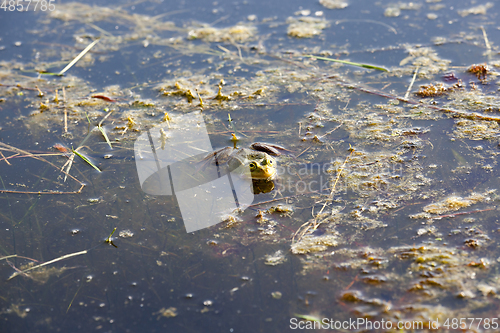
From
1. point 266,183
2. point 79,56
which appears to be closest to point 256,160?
point 266,183

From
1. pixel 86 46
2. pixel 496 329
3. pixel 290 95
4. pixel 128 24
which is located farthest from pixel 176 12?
pixel 496 329

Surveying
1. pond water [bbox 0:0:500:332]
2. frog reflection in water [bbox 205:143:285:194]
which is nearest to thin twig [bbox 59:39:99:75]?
pond water [bbox 0:0:500:332]

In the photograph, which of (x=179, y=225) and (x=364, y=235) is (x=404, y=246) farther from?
(x=179, y=225)

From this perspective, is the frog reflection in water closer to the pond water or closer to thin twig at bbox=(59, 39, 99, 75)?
the pond water

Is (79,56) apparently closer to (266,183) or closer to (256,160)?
(256,160)

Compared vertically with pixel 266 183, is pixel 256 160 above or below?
above

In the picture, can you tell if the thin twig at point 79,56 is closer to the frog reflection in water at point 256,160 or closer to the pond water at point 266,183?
the pond water at point 266,183

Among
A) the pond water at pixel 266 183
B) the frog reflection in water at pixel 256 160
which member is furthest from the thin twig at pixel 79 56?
the frog reflection in water at pixel 256 160
